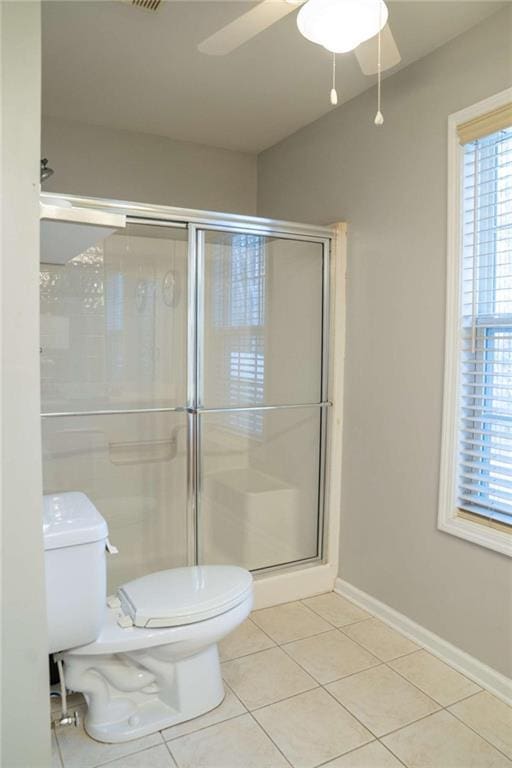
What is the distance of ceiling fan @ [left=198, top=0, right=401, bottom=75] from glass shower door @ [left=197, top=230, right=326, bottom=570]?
1220mm

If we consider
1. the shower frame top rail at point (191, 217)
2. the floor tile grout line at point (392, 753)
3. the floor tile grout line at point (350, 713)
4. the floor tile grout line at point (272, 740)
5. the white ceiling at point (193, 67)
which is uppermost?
the white ceiling at point (193, 67)

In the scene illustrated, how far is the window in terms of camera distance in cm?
201

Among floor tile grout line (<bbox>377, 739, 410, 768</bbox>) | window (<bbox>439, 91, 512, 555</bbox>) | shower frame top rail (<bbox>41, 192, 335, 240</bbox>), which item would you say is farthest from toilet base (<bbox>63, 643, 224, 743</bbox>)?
shower frame top rail (<bbox>41, 192, 335, 240</bbox>)

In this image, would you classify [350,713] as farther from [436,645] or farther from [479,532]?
[479,532]

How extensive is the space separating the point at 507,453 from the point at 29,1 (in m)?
2.02

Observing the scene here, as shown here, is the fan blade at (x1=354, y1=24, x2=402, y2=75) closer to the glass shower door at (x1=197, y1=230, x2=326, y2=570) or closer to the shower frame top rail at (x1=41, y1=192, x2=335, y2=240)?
the shower frame top rail at (x1=41, y1=192, x2=335, y2=240)

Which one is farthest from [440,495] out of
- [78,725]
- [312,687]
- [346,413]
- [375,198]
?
[78,725]

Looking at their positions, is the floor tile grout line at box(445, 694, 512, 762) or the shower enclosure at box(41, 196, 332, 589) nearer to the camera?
the floor tile grout line at box(445, 694, 512, 762)

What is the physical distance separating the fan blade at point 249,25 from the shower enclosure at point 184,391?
113cm

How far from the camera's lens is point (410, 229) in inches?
92.7

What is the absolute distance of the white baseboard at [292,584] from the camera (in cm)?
266

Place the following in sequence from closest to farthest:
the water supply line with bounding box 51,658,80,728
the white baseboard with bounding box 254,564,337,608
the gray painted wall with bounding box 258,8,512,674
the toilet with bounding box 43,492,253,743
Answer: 1. the toilet with bounding box 43,492,253,743
2. the water supply line with bounding box 51,658,80,728
3. the gray painted wall with bounding box 258,8,512,674
4. the white baseboard with bounding box 254,564,337,608

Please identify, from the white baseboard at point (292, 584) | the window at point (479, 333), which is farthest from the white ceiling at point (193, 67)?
the white baseboard at point (292, 584)

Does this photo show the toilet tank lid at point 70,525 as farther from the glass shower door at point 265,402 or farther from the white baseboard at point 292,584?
the white baseboard at point 292,584
